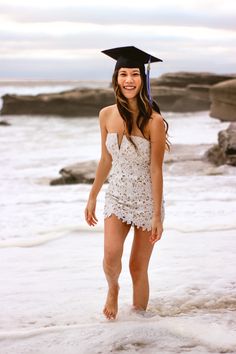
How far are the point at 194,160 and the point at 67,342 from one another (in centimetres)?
641

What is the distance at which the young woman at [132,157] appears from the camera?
8.96 ft

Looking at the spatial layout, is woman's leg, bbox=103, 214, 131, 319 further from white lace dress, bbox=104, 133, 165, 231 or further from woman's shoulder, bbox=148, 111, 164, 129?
woman's shoulder, bbox=148, 111, 164, 129

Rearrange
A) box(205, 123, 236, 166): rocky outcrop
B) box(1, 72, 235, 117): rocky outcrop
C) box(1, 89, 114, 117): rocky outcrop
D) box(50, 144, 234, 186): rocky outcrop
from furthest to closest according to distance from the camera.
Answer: box(1, 89, 114, 117): rocky outcrop
box(1, 72, 235, 117): rocky outcrop
box(205, 123, 236, 166): rocky outcrop
box(50, 144, 234, 186): rocky outcrop

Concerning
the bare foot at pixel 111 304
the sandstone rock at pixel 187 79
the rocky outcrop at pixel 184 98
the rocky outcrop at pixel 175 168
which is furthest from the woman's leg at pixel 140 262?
the sandstone rock at pixel 187 79

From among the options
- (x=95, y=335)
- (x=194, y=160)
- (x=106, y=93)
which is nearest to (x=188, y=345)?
(x=95, y=335)

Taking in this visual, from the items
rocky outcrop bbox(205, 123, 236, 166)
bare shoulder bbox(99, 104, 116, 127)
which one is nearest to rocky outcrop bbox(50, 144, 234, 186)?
rocky outcrop bbox(205, 123, 236, 166)

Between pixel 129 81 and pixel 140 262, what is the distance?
2.93ft

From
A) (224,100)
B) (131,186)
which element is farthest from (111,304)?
(224,100)

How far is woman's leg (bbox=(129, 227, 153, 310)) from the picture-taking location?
2.87 m

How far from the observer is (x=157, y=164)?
8.97 feet

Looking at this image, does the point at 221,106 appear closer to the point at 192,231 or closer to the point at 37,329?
the point at 192,231

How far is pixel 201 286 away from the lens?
11.8ft

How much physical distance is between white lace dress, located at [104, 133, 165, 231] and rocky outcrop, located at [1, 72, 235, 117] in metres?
25.9

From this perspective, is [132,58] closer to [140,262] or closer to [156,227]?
[156,227]
